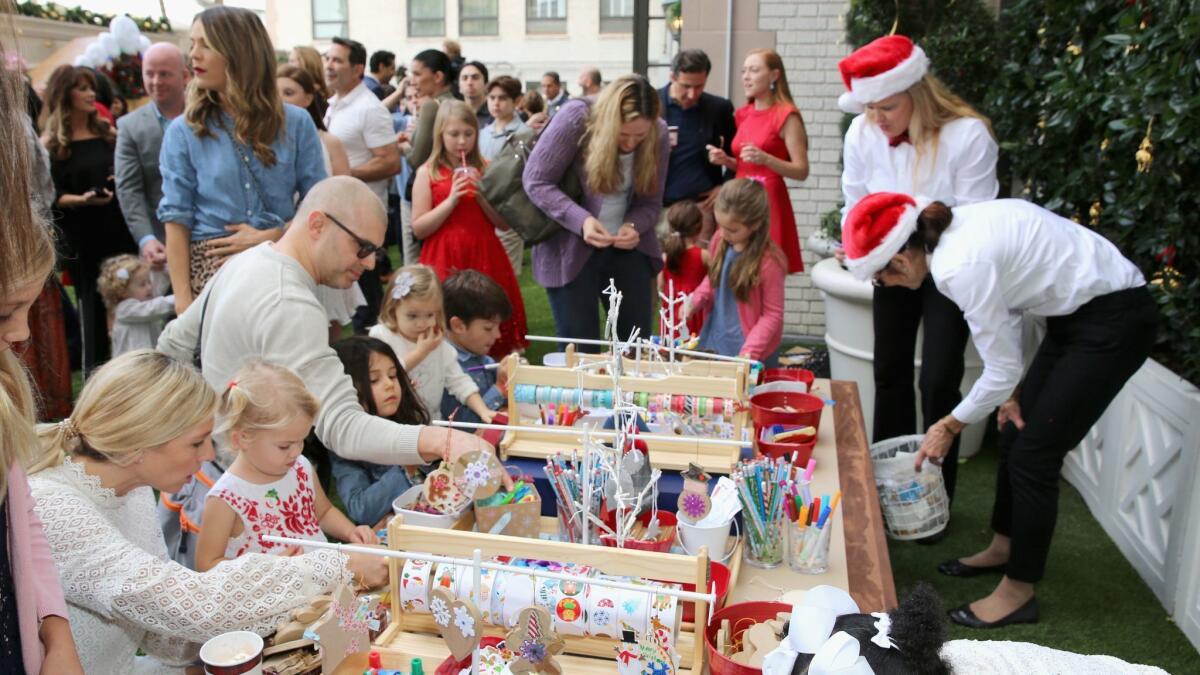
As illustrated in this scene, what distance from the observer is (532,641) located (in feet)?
4.44

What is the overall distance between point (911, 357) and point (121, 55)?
687 cm

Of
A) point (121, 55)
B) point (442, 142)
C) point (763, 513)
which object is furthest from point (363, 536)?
point (121, 55)

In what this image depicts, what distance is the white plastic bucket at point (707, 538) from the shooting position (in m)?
1.78

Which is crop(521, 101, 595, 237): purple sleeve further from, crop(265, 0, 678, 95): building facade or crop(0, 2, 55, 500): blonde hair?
crop(265, 0, 678, 95): building facade

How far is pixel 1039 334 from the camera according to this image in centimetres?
420

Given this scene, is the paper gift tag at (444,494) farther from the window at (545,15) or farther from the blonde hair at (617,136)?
the window at (545,15)

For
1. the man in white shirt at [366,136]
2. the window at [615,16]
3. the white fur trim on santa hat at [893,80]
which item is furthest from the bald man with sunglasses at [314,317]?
the window at [615,16]

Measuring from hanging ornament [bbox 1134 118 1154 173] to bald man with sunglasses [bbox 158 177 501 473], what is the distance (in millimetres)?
2311

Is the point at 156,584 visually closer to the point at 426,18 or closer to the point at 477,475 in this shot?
the point at 477,475

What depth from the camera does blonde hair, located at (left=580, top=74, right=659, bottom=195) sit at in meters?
3.32

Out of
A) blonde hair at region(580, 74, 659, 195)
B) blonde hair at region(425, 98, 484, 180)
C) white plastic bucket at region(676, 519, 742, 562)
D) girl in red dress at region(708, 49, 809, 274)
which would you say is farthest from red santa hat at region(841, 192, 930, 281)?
girl in red dress at region(708, 49, 809, 274)

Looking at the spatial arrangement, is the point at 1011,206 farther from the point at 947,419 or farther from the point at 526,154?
the point at 526,154

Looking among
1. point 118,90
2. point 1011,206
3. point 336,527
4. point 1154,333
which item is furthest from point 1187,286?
point 118,90

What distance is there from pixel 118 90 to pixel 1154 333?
7.41m
